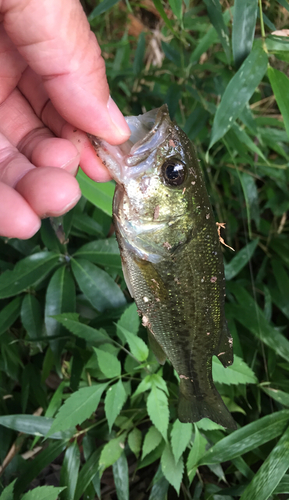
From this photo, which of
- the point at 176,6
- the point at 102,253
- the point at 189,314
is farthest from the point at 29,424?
the point at 176,6

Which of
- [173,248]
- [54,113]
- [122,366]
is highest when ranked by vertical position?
[54,113]

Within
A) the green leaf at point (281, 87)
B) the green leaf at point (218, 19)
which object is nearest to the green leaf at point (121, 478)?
the green leaf at point (281, 87)

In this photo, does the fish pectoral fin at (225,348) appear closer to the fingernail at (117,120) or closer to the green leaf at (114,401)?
the green leaf at (114,401)

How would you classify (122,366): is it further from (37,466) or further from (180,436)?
(37,466)

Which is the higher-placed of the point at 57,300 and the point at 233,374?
the point at 57,300

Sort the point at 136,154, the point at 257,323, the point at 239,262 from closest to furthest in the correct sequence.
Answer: the point at 136,154, the point at 257,323, the point at 239,262

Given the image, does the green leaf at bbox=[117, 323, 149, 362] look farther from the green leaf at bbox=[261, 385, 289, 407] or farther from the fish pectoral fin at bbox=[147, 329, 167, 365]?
the green leaf at bbox=[261, 385, 289, 407]

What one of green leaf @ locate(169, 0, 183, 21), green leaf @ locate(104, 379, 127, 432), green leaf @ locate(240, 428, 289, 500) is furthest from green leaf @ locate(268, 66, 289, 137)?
green leaf @ locate(240, 428, 289, 500)
